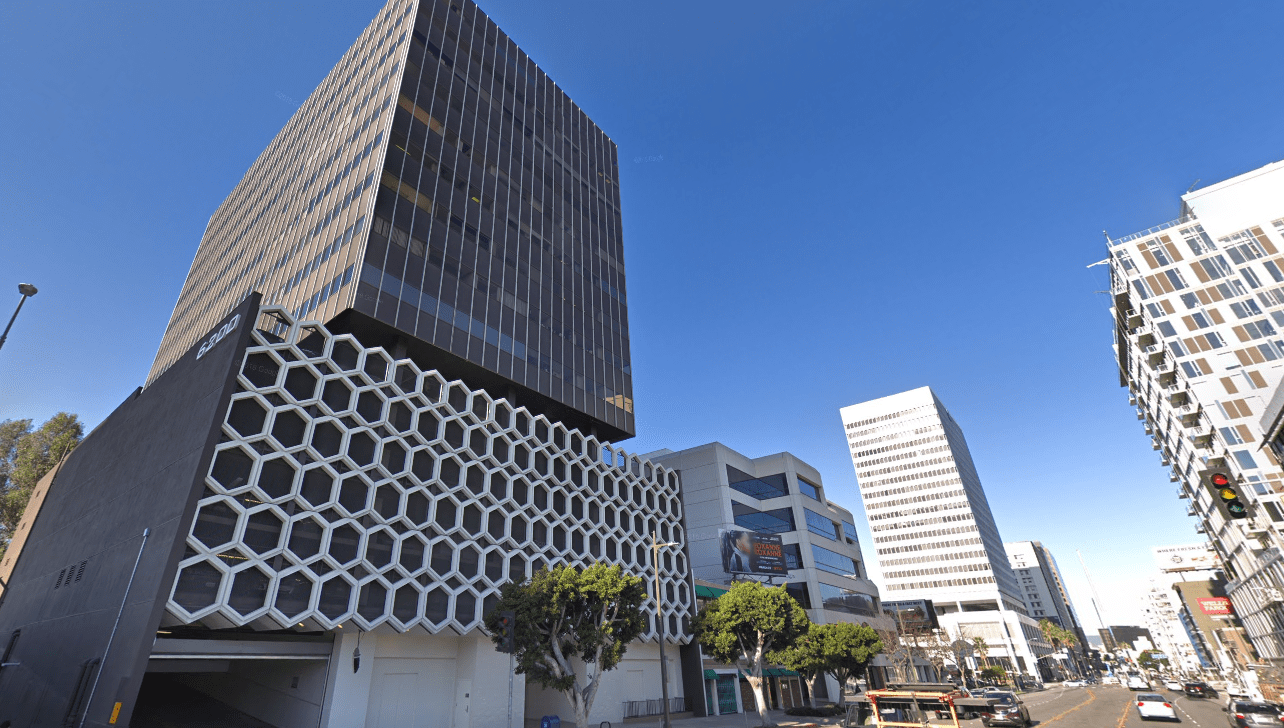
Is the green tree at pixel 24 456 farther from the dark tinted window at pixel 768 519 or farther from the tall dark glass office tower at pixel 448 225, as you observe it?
the dark tinted window at pixel 768 519

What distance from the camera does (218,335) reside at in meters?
27.6

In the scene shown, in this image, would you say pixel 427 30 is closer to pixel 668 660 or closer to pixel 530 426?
pixel 530 426

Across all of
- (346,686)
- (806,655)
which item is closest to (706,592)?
(806,655)

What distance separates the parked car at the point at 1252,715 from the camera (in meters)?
22.3

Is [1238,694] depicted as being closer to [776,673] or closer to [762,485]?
[776,673]

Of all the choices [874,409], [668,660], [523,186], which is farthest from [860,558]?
[874,409]

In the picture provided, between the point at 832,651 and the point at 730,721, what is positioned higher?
the point at 832,651

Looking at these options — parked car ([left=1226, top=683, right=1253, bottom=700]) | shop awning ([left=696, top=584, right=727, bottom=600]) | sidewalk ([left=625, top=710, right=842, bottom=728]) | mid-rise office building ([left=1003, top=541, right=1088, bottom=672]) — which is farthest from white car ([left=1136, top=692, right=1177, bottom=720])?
mid-rise office building ([left=1003, top=541, right=1088, bottom=672])

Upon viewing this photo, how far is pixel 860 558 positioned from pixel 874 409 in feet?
258

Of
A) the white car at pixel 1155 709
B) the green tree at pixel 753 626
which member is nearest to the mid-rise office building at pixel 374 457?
the green tree at pixel 753 626

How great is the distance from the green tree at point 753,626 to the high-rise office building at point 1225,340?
44.0m

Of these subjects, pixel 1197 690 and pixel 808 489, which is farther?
Answer: pixel 808 489

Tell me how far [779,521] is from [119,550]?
53591 millimetres

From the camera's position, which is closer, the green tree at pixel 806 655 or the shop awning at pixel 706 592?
the green tree at pixel 806 655
